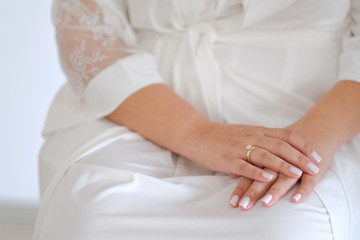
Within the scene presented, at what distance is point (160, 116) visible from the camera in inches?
37.2

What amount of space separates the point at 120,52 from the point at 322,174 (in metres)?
0.53

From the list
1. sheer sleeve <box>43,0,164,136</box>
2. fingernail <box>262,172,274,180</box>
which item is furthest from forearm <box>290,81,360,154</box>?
sheer sleeve <box>43,0,164,136</box>

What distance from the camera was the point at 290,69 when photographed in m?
0.96

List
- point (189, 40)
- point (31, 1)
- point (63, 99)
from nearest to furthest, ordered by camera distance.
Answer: point (189, 40)
point (63, 99)
point (31, 1)

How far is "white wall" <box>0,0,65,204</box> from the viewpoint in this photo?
76.9 inches

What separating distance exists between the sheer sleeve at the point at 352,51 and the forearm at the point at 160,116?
11.6 inches

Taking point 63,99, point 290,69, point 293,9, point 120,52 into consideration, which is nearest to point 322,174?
point 290,69

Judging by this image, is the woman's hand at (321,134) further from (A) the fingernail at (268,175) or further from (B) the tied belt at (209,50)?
(B) the tied belt at (209,50)

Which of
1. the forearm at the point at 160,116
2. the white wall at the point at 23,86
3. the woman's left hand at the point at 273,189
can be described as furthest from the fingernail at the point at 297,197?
the white wall at the point at 23,86

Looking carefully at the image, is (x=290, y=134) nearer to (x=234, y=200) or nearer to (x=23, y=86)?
(x=234, y=200)

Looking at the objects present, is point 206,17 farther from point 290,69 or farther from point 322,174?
point 322,174

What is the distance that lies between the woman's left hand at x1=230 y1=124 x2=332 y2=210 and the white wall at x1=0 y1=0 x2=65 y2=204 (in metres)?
1.48

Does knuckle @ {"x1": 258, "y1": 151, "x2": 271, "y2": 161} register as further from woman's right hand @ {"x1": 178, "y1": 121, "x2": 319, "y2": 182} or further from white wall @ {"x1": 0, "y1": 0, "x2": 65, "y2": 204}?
white wall @ {"x1": 0, "y1": 0, "x2": 65, "y2": 204}

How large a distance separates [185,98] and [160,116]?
0.36 feet
